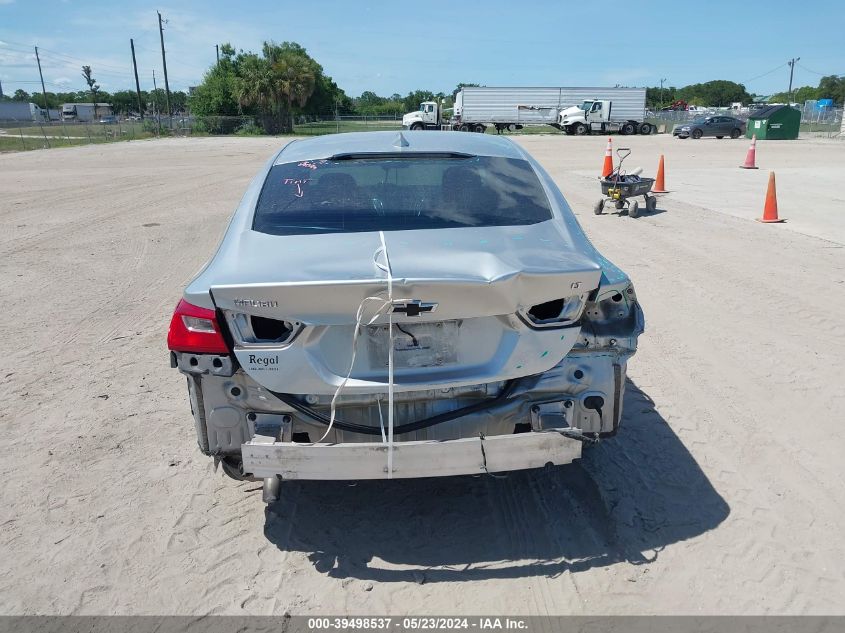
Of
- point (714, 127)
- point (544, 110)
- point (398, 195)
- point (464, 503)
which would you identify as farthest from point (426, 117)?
point (464, 503)

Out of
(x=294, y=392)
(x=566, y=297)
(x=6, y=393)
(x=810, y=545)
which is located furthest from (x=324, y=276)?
(x=6, y=393)

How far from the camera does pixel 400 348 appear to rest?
2.92 metres

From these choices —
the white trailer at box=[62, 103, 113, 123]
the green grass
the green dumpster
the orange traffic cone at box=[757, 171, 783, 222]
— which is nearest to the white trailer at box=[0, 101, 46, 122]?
the white trailer at box=[62, 103, 113, 123]

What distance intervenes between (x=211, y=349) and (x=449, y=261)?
106 cm

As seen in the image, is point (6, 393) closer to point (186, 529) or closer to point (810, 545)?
point (186, 529)

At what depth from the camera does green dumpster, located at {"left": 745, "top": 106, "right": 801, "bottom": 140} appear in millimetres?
36656

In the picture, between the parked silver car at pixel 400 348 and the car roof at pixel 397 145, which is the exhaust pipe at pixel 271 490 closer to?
the parked silver car at pixel 400 348

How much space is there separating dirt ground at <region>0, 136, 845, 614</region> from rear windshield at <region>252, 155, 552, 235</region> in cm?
144

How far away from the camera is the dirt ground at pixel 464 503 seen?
2939 millimetres

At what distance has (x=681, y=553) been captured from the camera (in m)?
3.17

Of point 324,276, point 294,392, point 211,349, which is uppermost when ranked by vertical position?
point 324,276

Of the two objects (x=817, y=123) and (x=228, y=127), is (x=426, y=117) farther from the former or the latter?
(x=817, y=123)

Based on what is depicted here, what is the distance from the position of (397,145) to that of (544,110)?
48889 millimetres

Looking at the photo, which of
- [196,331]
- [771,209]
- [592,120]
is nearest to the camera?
[196,331]
